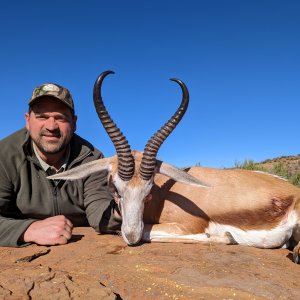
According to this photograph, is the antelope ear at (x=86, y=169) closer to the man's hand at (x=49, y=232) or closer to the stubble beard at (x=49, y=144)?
the stubble beard at (x=49, y=144)

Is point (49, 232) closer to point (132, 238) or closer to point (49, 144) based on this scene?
point (132, 238)

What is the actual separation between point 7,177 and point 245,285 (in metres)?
3.17

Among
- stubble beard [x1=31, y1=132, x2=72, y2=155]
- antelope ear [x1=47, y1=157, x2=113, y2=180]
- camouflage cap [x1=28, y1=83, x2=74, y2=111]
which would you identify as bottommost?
antelope ear [x1=47, y1=157, x2=113, y2=180]

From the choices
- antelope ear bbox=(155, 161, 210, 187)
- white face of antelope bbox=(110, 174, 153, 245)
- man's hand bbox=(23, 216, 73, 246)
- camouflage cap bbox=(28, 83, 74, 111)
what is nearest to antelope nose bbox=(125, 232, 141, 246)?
white face of antelope bbox=(110, 174, 153, 245)

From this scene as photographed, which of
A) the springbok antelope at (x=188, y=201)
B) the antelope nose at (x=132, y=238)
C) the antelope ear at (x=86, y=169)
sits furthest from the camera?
the antelope ear at (x=86, y=169)

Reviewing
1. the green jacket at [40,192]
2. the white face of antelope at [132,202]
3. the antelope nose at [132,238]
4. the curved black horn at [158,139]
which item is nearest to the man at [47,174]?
the green jacket at [40,192]

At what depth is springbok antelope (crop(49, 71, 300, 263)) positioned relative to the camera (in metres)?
4.61

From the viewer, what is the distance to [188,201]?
5074mm

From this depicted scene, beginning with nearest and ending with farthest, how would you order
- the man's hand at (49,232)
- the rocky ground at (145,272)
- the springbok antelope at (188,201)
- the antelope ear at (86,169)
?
the rocky ground at (145,272), the man's hand at (49,232), the springbok antelope at (188,201), the antelope ear at (86,169)

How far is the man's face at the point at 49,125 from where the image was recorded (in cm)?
491

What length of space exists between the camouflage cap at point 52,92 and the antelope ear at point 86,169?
2.68 feet

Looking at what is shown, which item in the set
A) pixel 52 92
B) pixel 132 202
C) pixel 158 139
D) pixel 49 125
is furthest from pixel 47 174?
pixel 158 139

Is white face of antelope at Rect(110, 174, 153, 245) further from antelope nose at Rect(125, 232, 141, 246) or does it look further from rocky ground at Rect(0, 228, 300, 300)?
rocky ground at Rect(0, 228, 300, 300)

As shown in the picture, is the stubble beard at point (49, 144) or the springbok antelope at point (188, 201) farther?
the stubble beard at point (49, 144)
